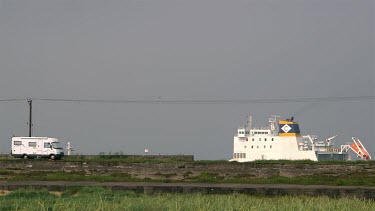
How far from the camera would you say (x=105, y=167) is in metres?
44.2

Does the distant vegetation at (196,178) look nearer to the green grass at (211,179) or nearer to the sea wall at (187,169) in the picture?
the green grass at (211,179)

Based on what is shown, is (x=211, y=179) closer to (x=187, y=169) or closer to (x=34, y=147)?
(x=187, y=169)

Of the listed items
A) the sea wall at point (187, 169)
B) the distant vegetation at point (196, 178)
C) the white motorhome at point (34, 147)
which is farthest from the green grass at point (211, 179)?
the white motorhome at point (34, 147)

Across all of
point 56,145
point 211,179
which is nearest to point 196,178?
point 211,179

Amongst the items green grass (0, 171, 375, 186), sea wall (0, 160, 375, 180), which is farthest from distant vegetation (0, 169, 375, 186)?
sea wall (0, 160, 375, 180)

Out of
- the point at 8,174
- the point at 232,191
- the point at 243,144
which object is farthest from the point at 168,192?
the point at 243,144

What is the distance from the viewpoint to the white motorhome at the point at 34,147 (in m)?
59.8

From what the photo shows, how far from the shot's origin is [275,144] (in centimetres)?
6988

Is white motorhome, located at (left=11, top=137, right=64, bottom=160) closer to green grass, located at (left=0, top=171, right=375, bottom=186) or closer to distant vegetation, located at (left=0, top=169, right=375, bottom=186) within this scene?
distant vegetation, located at (left=0, top=169, right=375, bottom=186)

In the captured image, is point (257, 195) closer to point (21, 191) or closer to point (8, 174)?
point (21, 191)

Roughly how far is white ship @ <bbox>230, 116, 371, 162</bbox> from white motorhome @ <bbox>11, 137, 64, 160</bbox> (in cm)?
2055

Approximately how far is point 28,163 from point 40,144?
1515 centimetres

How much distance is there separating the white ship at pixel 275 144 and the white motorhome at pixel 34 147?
67.4 feet

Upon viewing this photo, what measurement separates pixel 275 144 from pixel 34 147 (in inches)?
987
